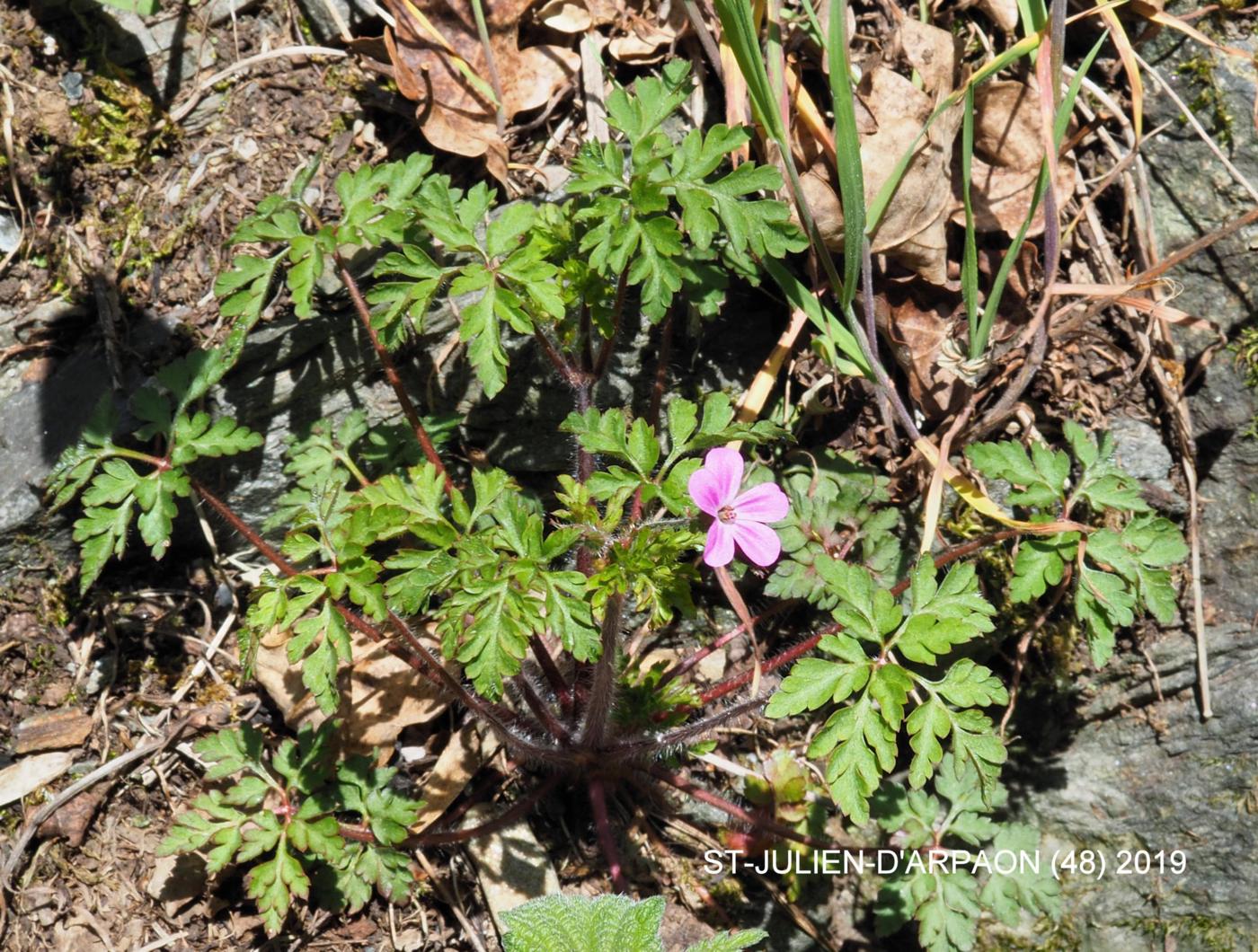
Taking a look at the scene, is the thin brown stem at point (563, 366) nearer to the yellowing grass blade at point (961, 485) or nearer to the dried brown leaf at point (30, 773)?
the yellowing grass blade at point (961, 485)

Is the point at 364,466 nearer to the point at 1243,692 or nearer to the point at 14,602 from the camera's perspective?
the point at 14,602

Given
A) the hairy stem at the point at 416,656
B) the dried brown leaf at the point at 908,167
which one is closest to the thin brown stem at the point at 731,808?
the hairy stem at the point at 416,656

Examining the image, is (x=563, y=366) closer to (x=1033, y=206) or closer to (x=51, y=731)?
(x=1033, y=206)

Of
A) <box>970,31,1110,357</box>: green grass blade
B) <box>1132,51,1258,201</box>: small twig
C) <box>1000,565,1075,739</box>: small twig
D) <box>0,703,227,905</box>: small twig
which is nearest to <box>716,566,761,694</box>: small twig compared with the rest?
<box>1000,565,1075,739</box>: small twig

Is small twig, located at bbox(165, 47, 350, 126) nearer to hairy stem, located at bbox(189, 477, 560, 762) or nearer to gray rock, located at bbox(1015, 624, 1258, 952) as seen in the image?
hairy stem, located at bbox(189, 477, 560, 762)

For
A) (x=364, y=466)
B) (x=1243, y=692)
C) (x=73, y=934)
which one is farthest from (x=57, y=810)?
(x=1243, y=692)

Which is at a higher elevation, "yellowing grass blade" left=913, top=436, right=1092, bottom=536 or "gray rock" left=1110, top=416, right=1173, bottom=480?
"yellowing grass blade" left=913, top=436, right=1092, bottom=536
